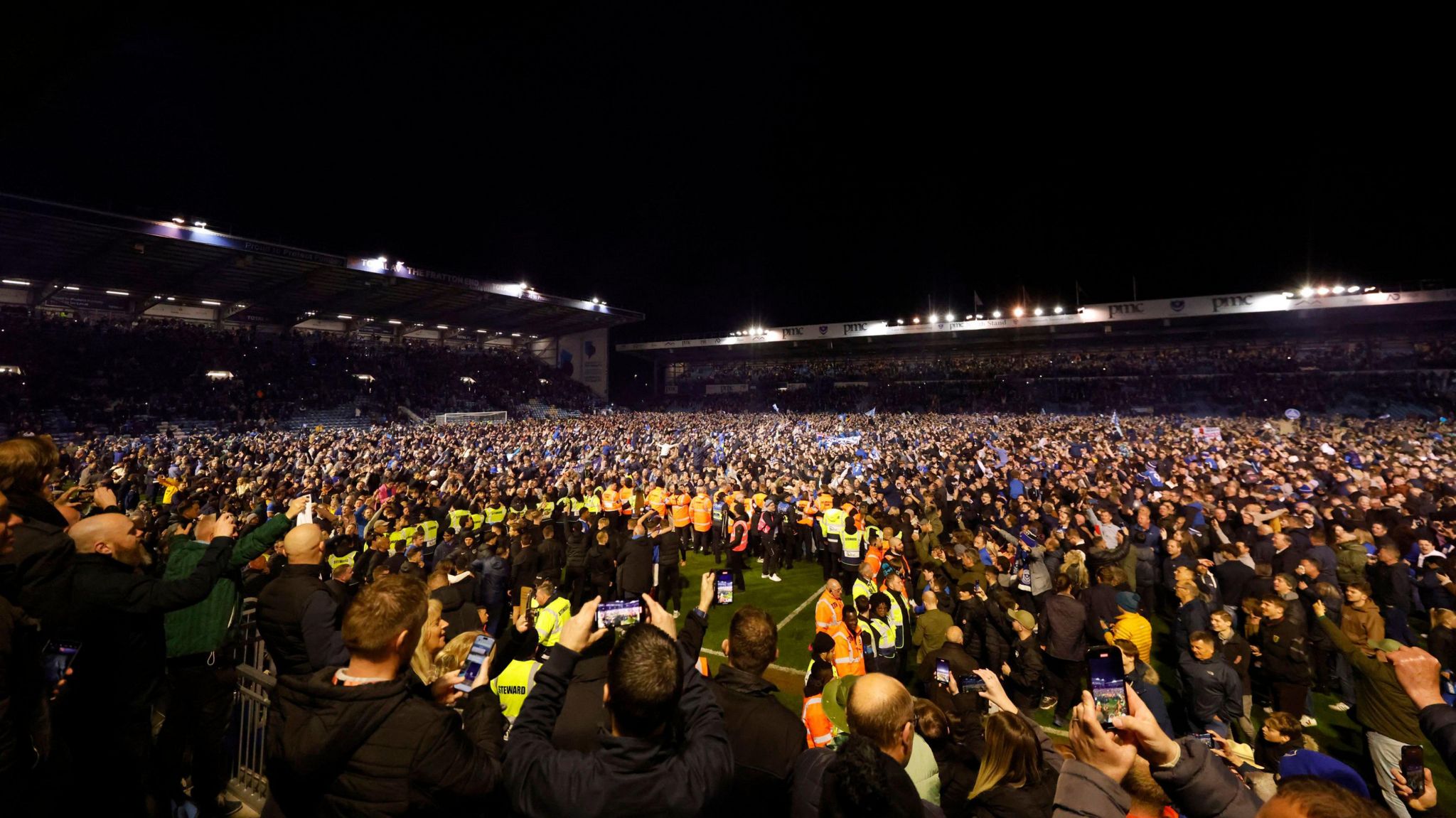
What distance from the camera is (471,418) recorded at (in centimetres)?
3256

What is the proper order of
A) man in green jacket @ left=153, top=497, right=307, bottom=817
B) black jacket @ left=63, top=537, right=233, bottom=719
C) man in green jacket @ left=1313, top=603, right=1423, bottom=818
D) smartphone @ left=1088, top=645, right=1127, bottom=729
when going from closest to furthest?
1. smartphone @ left=1088, top=645, right=1127, bottom=729
2. black jacket @ left=63, top=537, right=233, bottom=719
3. man in green jacket @ left=153, top=497, right=307, bottom=817
4. man in green jacket @ left=1313, top=603, right=1423, bottom=818

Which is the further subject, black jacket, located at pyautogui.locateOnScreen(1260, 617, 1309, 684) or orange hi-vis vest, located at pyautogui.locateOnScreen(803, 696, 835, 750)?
black jacket, located at pyautogui.locateOnScreen(1260, 617, 1309, 684)

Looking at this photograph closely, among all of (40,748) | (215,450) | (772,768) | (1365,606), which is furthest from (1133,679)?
(215,450)

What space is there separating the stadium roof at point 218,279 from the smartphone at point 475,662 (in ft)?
85.5

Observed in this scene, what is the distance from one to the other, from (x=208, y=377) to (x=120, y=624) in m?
33.6

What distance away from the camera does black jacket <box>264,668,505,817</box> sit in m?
1.65

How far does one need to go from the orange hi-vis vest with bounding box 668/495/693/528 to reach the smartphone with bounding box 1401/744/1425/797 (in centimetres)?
850

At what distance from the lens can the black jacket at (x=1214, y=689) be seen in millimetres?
4145

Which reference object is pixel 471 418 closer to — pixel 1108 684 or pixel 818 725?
pixel 818 725

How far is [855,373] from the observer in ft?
149

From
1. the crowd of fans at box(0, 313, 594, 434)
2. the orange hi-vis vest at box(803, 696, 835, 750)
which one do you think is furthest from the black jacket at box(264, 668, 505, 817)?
the crowd of fans at box(0, 313, 594, 434)

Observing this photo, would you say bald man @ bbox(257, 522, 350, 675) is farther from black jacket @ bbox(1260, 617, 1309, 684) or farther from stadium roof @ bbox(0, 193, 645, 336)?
stadium roof @ bbox(0, 193, 645, 336)

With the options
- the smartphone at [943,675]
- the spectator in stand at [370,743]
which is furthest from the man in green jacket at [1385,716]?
the spectator in stand at [370,743]

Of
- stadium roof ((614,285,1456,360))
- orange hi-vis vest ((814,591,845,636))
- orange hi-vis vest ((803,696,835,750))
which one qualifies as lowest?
orange hi-vis vest ((803,696,835,750))
